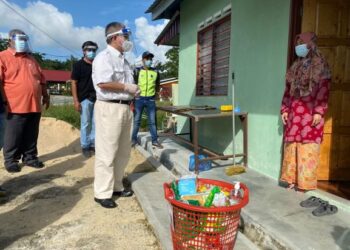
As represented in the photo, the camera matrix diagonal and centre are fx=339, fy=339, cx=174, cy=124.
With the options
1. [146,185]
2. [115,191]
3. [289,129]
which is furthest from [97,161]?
[289,129]

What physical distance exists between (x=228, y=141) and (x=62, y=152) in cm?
333

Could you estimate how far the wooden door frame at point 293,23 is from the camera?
3.81 m

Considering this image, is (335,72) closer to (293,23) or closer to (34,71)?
(293,23)

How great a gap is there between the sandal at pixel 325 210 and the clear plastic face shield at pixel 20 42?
4346 mm

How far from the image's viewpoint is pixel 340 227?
111 inches

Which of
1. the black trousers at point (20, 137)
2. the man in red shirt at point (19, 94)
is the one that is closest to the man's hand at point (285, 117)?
the man in red shirt at point (19, 94)

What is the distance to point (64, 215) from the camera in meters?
3.62

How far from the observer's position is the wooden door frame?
381cm

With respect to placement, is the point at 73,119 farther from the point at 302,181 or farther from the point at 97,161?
the point at 302,181

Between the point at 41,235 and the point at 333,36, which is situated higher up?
the point at 333,36

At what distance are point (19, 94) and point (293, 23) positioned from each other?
387 centimetres

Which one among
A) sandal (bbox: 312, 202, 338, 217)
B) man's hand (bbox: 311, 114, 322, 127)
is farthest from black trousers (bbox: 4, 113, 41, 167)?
sandal (bbox: 312, 202, 338, 217)

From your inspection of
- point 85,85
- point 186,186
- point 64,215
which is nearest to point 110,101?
point 64,215

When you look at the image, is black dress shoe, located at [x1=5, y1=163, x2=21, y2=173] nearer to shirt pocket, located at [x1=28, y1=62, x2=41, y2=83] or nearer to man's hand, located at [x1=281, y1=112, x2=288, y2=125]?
shirt pocket, located at [x1=28, y1=62, x2=41, y2=83]
